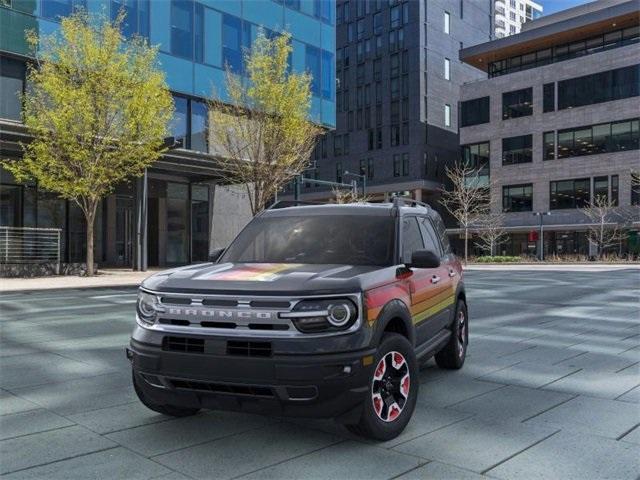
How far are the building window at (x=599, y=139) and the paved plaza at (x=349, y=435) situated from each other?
177 ft

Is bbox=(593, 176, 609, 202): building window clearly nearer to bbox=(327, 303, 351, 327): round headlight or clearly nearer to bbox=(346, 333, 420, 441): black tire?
bbox=(346, 333, 420, 441): black tire

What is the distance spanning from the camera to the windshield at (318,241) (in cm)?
517

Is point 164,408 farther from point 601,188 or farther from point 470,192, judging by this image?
point 601,188

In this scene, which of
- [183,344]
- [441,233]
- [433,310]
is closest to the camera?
[183,344]

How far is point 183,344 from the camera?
415 cm

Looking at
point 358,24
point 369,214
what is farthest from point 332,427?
point 358,24

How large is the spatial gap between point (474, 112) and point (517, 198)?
1144 centimetres

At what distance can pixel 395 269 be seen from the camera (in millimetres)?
4879

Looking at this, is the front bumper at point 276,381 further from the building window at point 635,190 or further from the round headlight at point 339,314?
the building window at point 635,190

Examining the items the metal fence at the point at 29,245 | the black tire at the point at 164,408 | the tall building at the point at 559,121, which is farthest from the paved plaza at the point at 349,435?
the tall building at the point at 559,121

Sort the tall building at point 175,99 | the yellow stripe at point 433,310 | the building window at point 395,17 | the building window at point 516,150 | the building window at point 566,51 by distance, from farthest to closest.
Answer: the building window at point 395,17, the building window at point 516,150, the building window at point 566,51, the tall building at point 175,99, the yellow stripe at point 433,310

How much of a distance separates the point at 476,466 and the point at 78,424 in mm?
3154

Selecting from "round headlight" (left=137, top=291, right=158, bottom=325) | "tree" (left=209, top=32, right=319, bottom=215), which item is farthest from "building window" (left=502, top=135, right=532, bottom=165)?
"round headlight" (left=137, top=291, right=158, bottom=325)

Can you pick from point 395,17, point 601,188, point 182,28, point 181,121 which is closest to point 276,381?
point 181,121
